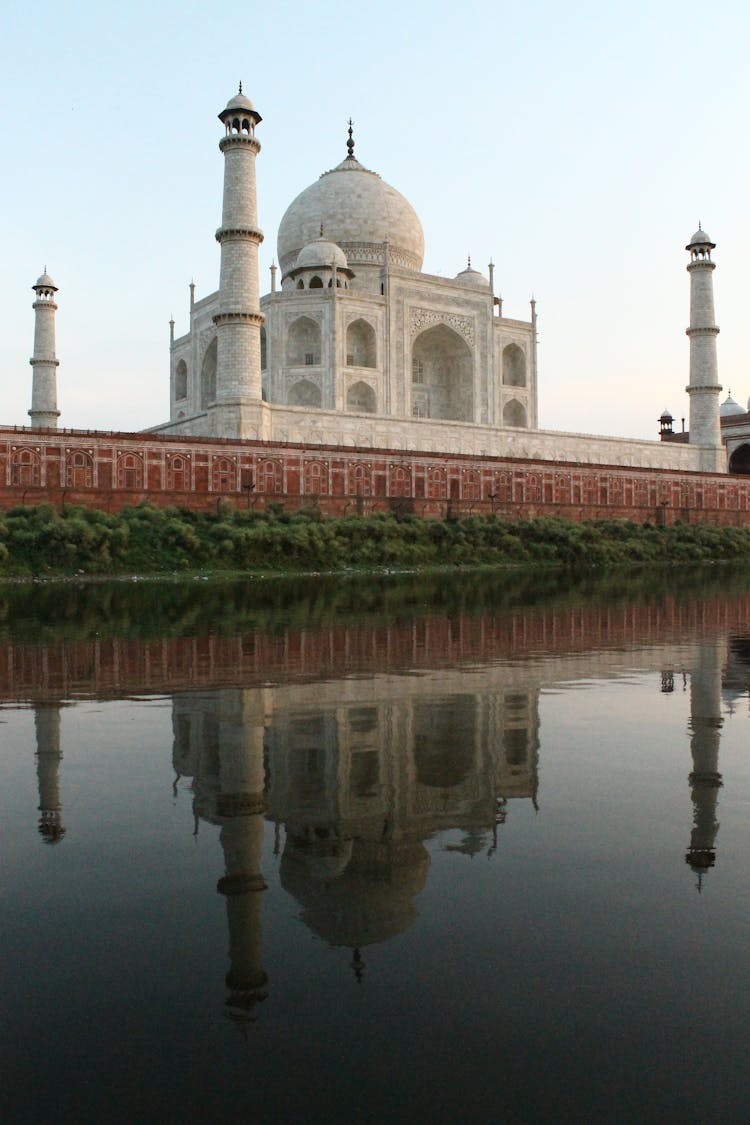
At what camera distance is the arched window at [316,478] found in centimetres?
3050

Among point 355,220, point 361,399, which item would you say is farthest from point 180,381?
point 355,220

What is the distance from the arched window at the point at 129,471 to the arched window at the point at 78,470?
32.8 inches

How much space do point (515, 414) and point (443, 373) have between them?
368cm

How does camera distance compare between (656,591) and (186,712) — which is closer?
(186,712)

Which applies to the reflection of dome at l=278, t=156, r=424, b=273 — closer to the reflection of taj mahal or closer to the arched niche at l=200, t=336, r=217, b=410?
the arched niche at l=200, t=336, r=217, b=410

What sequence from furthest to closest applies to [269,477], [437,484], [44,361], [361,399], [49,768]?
[361,399] < [44,361] < [437,484] < [269,477] < [49,768]

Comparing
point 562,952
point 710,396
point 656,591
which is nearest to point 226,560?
point 656,591

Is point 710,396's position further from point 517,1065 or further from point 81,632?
point 517,1065

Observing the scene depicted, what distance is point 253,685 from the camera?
7.41 m

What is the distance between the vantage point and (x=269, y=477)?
2970cm

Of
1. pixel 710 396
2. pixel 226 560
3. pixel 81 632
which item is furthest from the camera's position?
pixel 710 396

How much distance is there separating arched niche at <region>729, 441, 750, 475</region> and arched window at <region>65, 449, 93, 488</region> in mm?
39255

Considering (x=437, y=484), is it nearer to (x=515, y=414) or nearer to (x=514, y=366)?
(x=515, y=414)

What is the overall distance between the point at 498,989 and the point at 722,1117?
0.66 meters
